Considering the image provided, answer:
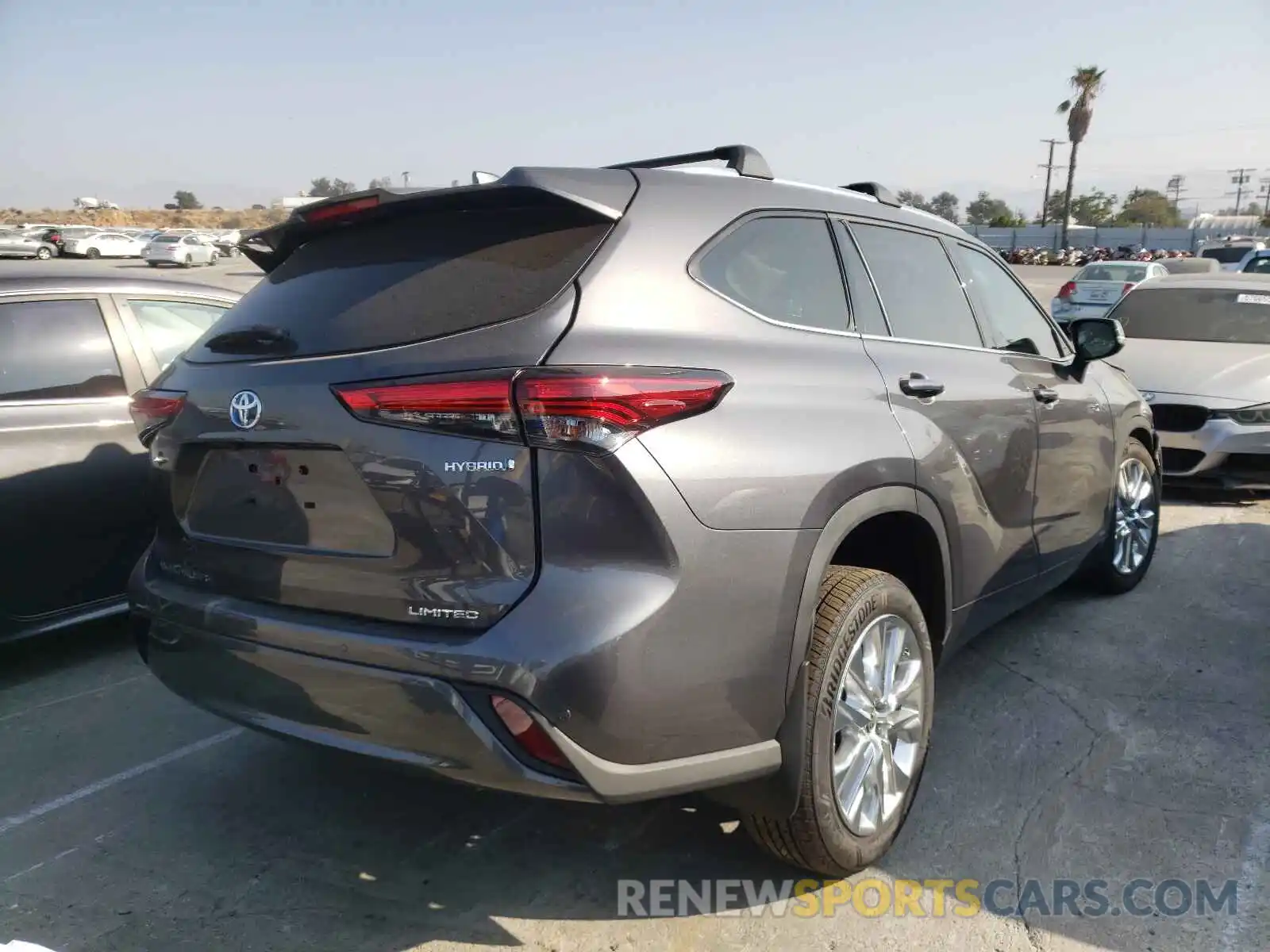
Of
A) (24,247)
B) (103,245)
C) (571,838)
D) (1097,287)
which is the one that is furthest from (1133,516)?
(103,245)

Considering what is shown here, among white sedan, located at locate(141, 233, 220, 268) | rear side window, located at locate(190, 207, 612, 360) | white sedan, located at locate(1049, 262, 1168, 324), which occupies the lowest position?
white sedan, located at locate(1049, 262, 1168, 324)

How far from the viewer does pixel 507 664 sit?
208 centimetres

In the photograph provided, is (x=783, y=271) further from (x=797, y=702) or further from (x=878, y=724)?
(x=878, y=724)

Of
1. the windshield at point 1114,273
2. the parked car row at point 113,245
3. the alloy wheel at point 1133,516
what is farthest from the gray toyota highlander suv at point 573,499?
the parked car row at point 113,245

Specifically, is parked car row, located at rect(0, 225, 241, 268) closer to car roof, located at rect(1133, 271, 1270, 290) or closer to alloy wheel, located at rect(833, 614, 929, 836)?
car roof, located at rect(1133, 271, 1270, 290)

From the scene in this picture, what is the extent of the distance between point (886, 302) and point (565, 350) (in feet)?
4.70

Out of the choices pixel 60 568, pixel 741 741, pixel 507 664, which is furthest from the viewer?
pixel 60 568

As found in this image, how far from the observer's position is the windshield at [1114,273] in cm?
2084

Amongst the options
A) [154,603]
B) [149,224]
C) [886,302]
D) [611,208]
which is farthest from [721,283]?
[149,224]

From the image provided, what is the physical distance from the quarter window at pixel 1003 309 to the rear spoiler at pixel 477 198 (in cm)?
184

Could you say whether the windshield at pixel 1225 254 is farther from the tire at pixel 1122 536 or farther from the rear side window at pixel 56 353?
the rear side window at pixel 56 353

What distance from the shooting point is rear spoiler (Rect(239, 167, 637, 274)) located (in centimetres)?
237

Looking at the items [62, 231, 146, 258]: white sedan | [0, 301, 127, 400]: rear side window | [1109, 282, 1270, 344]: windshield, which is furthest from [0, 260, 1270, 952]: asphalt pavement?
[62, 231, 146, 258]: white sedan

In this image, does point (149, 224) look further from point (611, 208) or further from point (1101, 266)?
point (611, 208)
